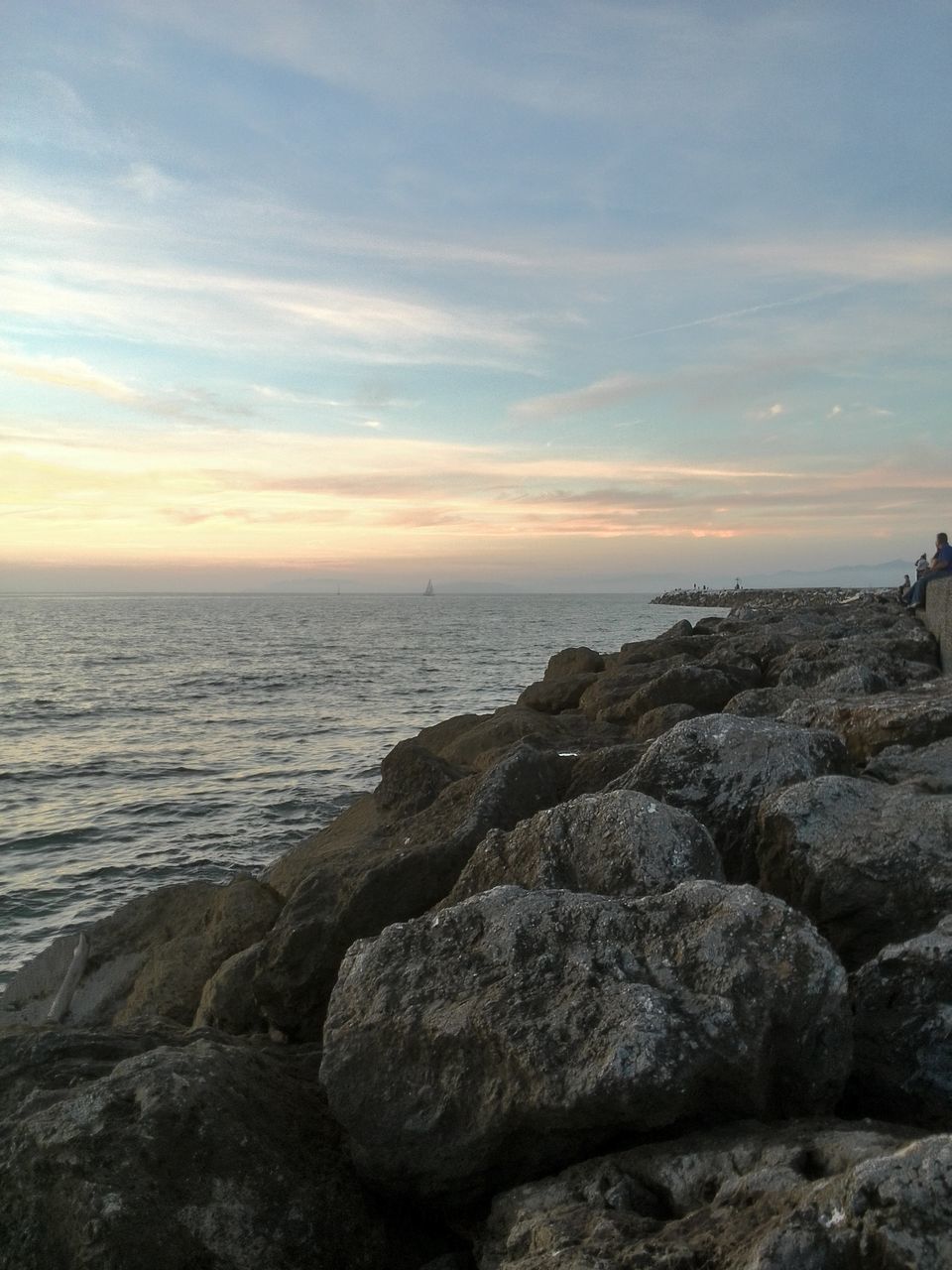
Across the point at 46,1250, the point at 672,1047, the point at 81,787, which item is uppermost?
the point at 672,1047

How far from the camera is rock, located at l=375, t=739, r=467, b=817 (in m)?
8.22

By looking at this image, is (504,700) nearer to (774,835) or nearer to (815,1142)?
(774,835)

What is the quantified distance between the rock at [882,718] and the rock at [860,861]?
2.21 meters

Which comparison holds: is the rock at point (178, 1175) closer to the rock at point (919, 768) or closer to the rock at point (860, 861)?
the rock at point (860, 861)

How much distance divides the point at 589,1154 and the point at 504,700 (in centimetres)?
2471

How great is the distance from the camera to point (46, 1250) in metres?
3.19

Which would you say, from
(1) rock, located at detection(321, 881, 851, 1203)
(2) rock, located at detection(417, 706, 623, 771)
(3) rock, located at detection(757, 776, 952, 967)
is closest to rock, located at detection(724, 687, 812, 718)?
(2) rock, located at detection(417, 706, 623, 771)

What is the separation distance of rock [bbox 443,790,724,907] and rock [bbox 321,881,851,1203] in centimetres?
53

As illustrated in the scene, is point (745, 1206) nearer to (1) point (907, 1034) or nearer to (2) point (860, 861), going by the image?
(1) point (907, 1034)

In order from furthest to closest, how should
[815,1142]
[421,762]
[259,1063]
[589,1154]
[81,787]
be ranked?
1. [81,787]
2. [421,762]
3. [259,1063]
4. [589,1154]
5. [815,1142]

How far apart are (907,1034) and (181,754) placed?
19.0 metres

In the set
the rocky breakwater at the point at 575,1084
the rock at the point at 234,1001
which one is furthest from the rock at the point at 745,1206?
the rock at the point at 234,1001

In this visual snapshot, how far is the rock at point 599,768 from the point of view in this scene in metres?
6.68

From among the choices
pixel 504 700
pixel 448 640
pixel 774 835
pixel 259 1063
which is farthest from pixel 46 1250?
pixel 448 640
